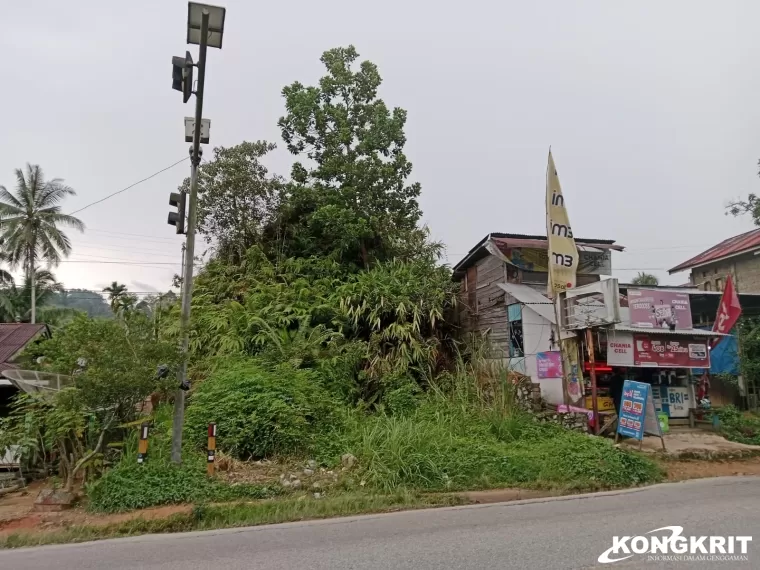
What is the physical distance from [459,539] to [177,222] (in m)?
6.48

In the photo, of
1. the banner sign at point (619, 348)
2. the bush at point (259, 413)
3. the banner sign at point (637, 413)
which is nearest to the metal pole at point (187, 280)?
the bush at point (259, 413)

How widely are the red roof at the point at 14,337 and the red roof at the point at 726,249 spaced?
25106 millimetres

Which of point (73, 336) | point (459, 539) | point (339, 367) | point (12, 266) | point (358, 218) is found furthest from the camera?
point (12, 266)

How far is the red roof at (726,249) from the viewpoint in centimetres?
2077

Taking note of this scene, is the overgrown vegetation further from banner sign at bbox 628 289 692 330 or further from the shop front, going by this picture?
banner sign at bbox 628 289 692 330

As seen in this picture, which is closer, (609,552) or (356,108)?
(609,552)

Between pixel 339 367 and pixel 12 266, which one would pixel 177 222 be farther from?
pixel 12 266

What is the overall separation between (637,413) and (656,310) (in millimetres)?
3604

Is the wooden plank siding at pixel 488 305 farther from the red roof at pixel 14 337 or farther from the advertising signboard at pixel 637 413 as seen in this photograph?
the red roof at pixel 14 337

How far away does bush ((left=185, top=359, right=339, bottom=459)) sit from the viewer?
9.38 m

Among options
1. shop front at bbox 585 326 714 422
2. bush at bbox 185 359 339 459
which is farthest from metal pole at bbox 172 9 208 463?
shop front at bbox 585 326 714 422

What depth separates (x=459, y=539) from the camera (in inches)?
221

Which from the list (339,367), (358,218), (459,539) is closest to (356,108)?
(358,218)

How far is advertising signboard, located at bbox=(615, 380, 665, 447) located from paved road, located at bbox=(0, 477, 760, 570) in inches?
120
